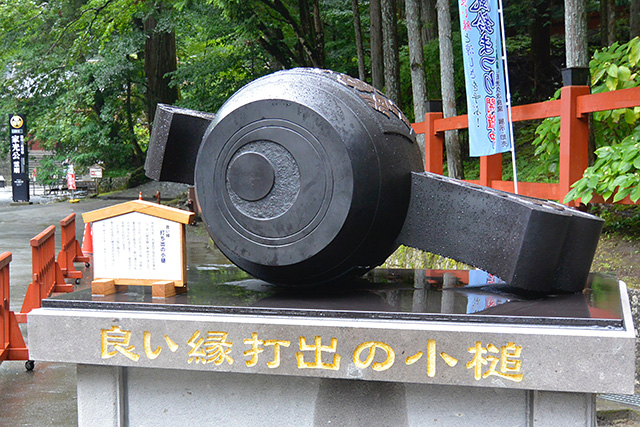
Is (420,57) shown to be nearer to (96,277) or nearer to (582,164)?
(582,164)

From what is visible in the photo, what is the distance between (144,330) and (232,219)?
70cm

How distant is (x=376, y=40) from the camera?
1281 centimetres

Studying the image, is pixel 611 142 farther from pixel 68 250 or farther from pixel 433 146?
pixel 68 250

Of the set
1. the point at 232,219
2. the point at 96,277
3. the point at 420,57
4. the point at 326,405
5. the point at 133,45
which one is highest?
the point at 133,45

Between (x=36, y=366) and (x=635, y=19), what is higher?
(x=635, y=19)

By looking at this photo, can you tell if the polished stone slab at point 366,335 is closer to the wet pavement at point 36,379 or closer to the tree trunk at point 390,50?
the wet pavement at point 36,379

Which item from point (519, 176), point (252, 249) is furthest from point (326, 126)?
point (519, 176)

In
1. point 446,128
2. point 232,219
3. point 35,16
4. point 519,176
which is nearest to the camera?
point 232,219

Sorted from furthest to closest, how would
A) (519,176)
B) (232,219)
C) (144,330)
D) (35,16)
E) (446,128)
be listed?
(35,16), (519,176), (446,128), (232,219), (144,330)

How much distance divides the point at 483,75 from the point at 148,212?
15.4ft

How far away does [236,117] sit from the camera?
11.1ft

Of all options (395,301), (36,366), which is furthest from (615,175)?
(36,366)

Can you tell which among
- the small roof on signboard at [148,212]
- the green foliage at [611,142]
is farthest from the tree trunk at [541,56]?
the small roof on signboard at [148,212]

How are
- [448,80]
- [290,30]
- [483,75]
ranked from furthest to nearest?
[290,30]
[448,80]
[483,75]
